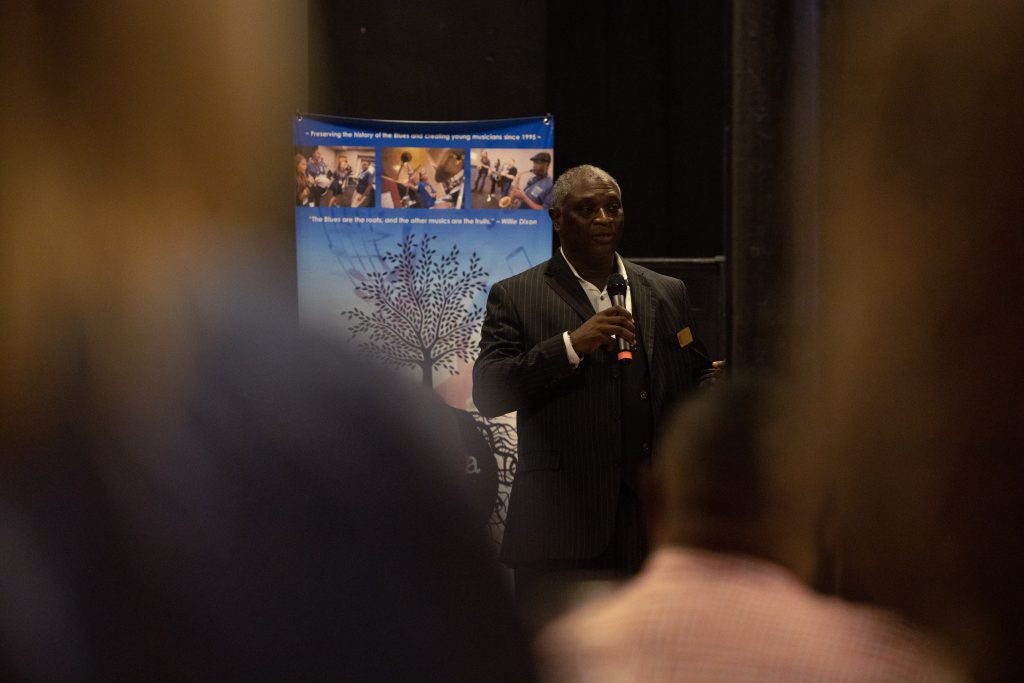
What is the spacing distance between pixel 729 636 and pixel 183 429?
0.71m

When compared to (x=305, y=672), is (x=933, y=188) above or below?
above

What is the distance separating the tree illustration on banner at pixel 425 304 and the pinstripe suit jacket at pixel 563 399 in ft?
6.07

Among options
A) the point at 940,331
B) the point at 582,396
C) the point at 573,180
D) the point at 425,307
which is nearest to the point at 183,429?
the point at 940,331

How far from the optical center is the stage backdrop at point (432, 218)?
4.52m

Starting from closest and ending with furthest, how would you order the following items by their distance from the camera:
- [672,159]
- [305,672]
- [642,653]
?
[305,672] → [642,653] → [672,159]

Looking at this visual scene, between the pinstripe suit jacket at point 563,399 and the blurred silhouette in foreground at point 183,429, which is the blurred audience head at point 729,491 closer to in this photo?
the blurred silhouette in foreground at point 183,429

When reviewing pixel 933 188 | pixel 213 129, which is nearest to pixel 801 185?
pixel 933 188

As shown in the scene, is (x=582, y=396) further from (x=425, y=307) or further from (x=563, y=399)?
(x=425, y=307)

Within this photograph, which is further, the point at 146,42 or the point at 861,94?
the point at 861,94

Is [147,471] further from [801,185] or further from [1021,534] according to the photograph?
[1021,534]

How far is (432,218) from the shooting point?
15.0 feet

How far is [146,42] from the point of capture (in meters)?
0.55

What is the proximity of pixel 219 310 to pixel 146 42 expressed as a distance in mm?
140

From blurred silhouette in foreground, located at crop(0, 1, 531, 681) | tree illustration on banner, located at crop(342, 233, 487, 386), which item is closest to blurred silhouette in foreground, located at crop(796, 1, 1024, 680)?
blurred silhouette in foreground, located at crop(0, 1, 531, 681)
